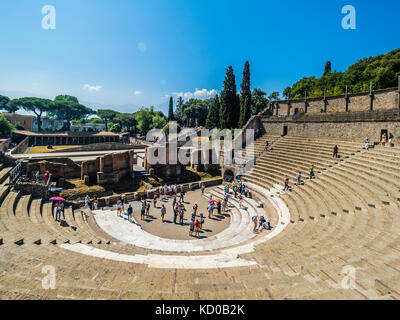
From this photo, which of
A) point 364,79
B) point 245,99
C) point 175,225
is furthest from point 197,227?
point 364,79

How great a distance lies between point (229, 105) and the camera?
147ft

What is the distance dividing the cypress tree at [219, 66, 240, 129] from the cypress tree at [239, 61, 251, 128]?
6.06ft

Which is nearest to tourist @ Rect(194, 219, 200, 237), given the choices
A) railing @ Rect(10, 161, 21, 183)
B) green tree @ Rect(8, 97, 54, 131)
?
railing @ Rect(10, 161, 21, 183)

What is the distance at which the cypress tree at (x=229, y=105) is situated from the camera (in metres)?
44.7

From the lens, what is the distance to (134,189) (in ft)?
68.2

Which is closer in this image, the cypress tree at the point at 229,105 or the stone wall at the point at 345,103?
the stone wall at the point at 345,103

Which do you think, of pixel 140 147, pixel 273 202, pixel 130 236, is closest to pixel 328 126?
pixel 273 202

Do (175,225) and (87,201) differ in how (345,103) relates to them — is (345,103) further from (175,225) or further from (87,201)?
(87,201)

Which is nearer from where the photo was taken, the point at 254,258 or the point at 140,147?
the point at 254,258

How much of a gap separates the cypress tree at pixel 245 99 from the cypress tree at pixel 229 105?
1847mm

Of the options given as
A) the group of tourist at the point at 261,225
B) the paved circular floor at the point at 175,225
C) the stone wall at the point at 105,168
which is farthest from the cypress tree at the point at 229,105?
the group of tourist at the point at 261,225

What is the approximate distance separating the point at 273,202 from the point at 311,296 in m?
12.7

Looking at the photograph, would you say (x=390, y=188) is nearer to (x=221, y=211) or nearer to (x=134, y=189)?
(x=221, y=211)

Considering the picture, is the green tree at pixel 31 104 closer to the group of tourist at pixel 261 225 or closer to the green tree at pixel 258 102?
the green tree at pixel 258 102
